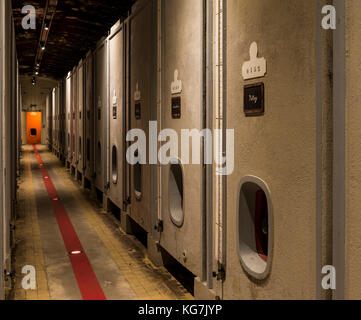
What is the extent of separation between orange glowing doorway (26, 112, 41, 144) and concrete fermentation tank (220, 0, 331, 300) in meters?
29.7

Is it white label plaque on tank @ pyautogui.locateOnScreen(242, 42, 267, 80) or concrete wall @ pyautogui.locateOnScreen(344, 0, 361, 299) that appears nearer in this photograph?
concrete wall @ pyautogui.locateOnScreen(344, 0, 361, 299)

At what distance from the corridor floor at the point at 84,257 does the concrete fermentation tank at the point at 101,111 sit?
2.45ft

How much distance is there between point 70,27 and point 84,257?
6.95m

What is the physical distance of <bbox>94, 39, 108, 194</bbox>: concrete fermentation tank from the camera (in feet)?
29.7

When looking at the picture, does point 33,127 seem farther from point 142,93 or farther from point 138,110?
point 142,93

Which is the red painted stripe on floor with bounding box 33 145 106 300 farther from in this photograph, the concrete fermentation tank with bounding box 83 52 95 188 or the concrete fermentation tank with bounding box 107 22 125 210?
the concrete fermentation tank with bounding box 83 52 95 188

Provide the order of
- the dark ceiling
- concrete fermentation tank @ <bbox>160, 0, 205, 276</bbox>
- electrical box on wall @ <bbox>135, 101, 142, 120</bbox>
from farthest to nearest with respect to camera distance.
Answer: the dark ceiling, electrical box on wall @ <bbox>135, 101, 142, 120</bbox>, concrete fermentation tank @ <bbox>160, 0, 205, 276</bbox>

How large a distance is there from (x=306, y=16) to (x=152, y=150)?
3463mm

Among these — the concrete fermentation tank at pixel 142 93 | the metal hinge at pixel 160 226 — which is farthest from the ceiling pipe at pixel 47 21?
the metal hinge at pixel 160 226

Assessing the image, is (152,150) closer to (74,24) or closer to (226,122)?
(226,122)

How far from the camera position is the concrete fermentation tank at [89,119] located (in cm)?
1071

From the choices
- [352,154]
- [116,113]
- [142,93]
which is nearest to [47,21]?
[116,113]

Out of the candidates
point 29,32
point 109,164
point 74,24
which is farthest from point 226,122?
point 29,32

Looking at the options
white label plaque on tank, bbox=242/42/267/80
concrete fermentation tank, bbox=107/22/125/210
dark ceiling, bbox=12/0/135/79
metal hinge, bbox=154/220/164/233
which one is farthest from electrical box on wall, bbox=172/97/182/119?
dark ceiling, bbox=12/0/135/79
